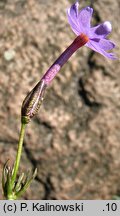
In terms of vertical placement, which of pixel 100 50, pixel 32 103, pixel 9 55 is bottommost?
pixel 32 103

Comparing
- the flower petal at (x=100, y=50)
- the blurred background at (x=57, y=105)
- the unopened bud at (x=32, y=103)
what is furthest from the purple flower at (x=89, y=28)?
the blurred background at (x=57, y=105)

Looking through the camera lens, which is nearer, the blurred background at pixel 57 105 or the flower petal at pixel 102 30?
the flower petal at pixel 102 30

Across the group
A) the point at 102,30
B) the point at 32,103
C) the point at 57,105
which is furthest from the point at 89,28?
the point at 57,105

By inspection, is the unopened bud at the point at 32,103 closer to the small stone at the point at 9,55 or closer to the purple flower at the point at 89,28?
the purple flower at the point at 89,28

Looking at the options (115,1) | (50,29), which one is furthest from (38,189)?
(115,1)

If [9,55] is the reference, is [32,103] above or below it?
below

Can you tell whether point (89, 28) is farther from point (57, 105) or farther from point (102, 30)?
point (57, 105)

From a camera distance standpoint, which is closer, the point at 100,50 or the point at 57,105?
the point at 100,50

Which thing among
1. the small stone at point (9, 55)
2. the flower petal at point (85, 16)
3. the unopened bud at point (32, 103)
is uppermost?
the small stone at point (9, 55)
